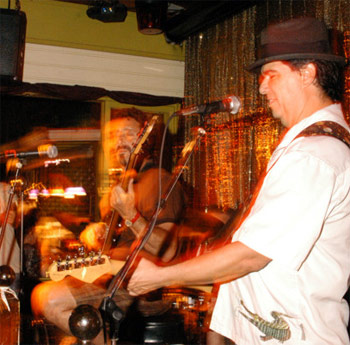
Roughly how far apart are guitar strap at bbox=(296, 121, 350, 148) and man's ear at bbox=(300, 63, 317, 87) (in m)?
0.20

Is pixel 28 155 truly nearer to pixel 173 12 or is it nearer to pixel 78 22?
pixel 78 22

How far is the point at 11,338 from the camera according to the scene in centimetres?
234

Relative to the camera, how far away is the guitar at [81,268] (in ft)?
8.29

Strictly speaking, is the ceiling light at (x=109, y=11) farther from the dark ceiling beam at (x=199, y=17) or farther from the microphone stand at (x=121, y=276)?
the microphone stand at (x=121, y=276)

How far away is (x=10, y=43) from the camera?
12.4ft

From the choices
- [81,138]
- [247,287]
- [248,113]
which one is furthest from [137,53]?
[247,287]

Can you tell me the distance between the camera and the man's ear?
167 centimetres

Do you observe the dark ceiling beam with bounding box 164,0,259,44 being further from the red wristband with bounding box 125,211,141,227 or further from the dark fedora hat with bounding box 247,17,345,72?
the dark fedora hat with bounding box 247,17,345,72

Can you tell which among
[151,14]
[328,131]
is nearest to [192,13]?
[151,14]

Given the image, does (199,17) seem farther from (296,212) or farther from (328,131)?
(296,212)

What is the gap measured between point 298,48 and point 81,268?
5.44 ft

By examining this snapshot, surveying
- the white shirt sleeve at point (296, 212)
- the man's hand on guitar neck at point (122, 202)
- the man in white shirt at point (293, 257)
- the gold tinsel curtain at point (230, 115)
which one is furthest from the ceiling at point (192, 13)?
the white shirt sleeve at point (296, 212)

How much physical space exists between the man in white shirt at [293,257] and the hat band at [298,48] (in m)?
0.03

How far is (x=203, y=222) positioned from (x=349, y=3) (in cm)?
248
